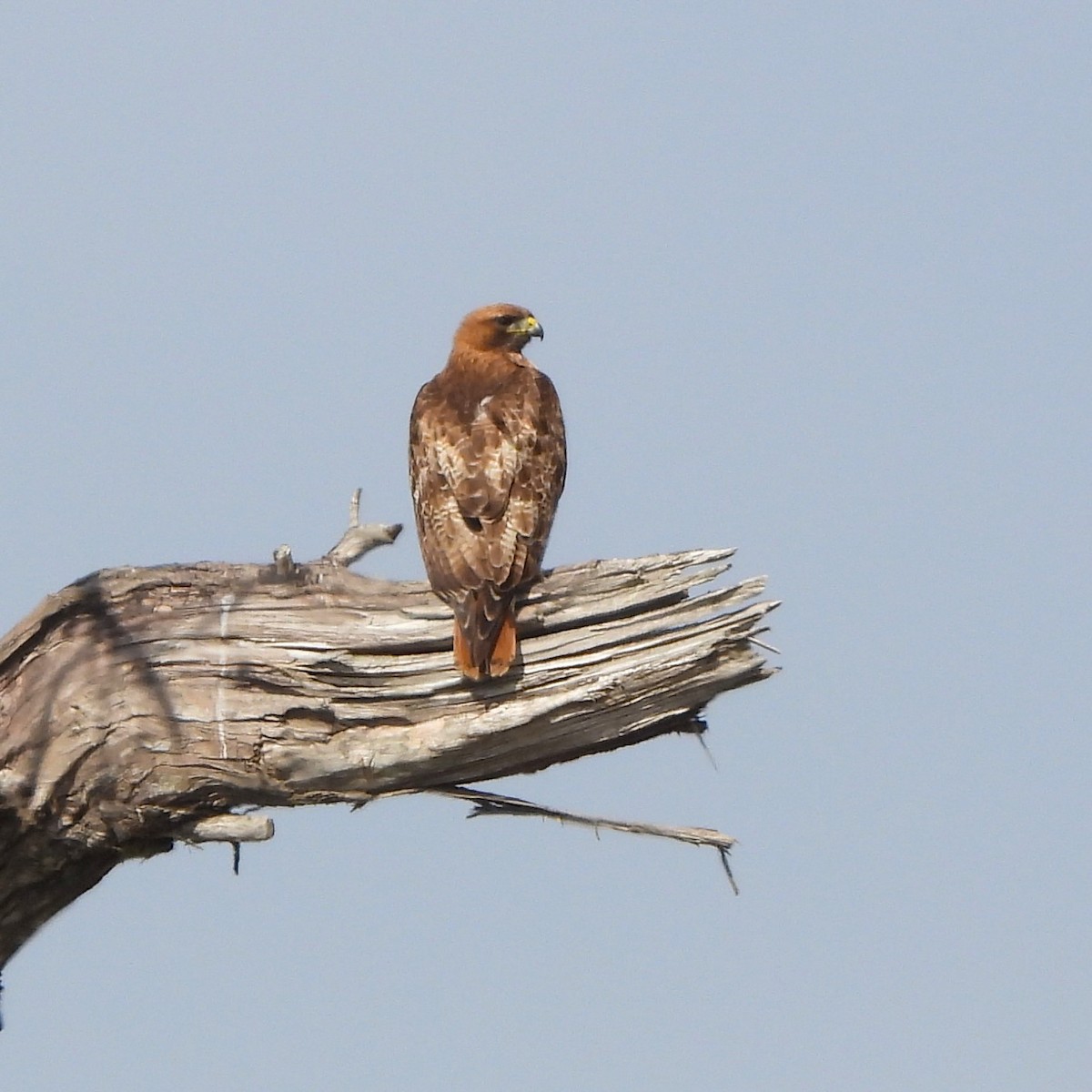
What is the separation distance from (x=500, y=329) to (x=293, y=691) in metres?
2.90

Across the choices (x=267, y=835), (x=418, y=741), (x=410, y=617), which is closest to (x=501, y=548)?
(x=410, y=617)

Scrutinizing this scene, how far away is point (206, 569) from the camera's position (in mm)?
6984

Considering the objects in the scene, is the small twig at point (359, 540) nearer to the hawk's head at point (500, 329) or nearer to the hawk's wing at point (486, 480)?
the hawk's wing at point (486, 480)

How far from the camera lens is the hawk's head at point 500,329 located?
28.8 feet

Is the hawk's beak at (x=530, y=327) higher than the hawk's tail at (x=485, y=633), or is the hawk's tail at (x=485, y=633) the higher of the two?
the hawk's beak at (x=530, y=327)

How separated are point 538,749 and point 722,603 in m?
0.92

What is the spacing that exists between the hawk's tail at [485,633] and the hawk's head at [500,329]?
256cm

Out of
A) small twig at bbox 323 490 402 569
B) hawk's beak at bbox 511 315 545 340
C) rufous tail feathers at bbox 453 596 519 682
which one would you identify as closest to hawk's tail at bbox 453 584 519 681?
rufous tail feathers at bbox 453 596 519 682

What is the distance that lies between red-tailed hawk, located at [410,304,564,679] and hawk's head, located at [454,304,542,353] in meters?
0.34

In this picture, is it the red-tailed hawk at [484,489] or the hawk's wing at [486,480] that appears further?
the hawk's wing at [486,480]

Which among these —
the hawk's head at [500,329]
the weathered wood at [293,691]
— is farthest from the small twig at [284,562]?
the hawk's head at [500,329]

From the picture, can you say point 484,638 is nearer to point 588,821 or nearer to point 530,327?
point 588,821

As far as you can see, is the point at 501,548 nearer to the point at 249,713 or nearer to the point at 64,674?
the point at 249,713

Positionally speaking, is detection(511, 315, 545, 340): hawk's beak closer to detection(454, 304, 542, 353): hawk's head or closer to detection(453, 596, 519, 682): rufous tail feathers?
detection(454, 304, 542, 353): hawk's head
